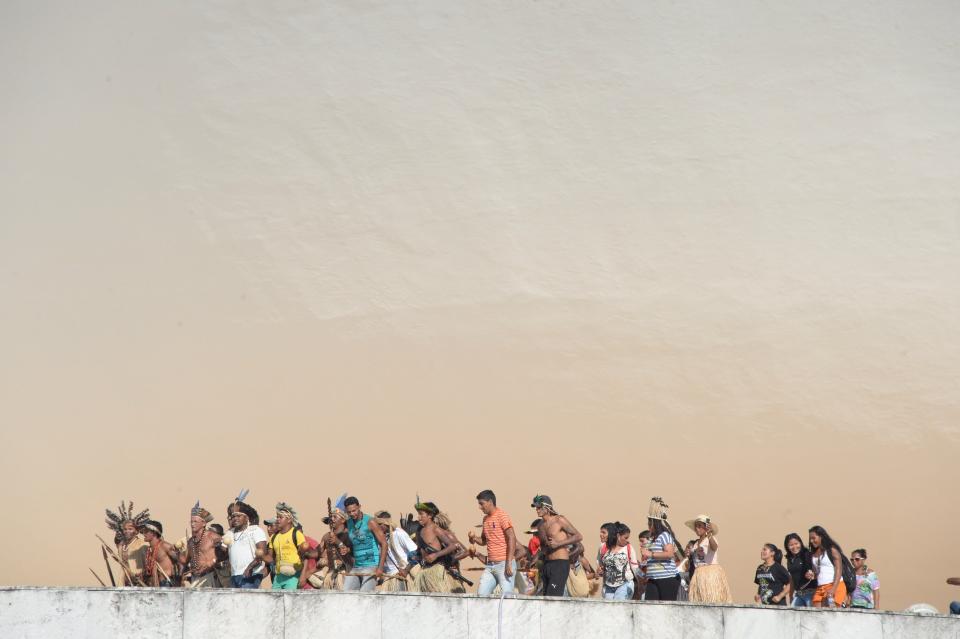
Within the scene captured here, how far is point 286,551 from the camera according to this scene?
1348cm

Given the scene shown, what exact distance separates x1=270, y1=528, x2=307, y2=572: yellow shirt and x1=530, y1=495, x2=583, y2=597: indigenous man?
8.40 feet

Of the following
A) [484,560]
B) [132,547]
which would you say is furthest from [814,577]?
[132,547]

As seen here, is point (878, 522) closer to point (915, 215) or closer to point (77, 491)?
point (915, 215)

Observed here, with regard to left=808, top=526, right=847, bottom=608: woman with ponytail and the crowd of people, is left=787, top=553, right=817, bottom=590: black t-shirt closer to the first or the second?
the crowd of people

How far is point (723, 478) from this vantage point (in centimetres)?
2311

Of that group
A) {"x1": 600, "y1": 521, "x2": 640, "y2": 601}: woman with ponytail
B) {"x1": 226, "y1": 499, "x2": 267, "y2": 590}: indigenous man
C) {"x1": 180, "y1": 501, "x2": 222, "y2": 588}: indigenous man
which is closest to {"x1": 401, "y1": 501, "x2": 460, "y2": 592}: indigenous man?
{"x1": 600, "y1": 521, "x2": 640, "y2": 601}: woman with ponytail

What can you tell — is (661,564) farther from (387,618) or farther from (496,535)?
(387,618)

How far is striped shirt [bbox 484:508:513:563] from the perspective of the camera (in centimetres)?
1248

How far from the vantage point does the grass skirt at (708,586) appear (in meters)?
12.9

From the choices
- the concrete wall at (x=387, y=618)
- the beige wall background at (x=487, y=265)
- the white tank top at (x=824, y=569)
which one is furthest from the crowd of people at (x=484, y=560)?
the beige wall background at (x=487, y=265)

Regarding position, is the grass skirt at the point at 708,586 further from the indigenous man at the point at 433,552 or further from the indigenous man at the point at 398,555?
the indigenous man at the point at 398,555

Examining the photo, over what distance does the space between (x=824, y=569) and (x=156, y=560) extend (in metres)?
6.68

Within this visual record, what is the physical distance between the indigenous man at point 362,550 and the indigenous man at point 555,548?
160cm

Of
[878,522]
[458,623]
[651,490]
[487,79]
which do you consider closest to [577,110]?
[487,79]
